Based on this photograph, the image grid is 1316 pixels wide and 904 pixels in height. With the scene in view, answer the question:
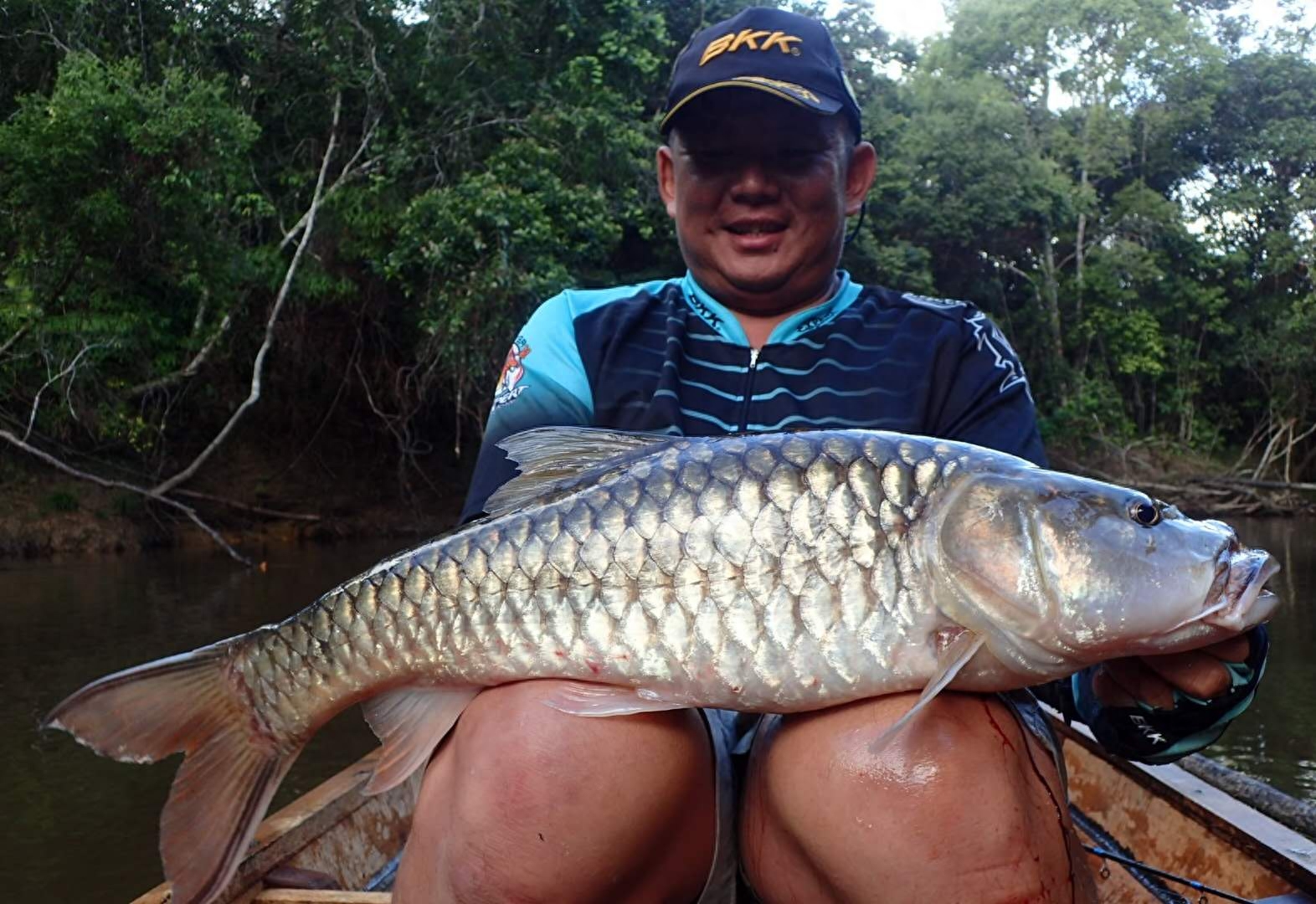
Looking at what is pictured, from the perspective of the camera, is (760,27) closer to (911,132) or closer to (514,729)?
(514,729)

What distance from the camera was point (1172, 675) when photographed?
59.5 inches

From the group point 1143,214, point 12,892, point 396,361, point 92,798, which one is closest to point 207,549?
point 396,361

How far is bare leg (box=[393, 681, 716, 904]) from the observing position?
1.44m

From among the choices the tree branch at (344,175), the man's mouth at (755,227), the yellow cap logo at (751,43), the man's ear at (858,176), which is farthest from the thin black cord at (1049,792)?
the tree branch at (344,175)

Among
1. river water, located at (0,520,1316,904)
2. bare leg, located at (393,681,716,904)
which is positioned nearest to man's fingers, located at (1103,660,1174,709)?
bare leg, located at (393,681,716,904)

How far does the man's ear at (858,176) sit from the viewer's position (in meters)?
2.33

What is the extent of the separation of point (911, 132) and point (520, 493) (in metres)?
Answer: 20.7

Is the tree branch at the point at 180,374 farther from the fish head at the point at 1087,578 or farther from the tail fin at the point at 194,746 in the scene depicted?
the fish head at the point at 1087,578

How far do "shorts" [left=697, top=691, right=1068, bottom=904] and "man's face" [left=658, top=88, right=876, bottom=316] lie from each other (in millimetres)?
943

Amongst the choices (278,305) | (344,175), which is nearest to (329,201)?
(344,175)

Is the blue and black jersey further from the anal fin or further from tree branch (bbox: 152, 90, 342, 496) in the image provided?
tree branch (bbox: 152, 90, 342, 496)

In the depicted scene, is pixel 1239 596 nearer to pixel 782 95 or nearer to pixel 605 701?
pixel 605 701

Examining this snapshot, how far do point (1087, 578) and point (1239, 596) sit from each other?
185mm

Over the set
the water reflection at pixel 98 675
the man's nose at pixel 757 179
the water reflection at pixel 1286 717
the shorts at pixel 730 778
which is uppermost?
the man's nose at pixel 757 179
